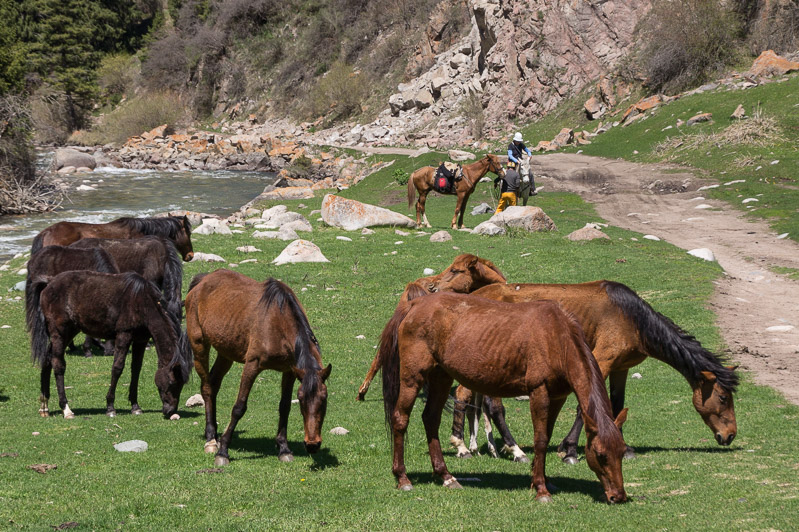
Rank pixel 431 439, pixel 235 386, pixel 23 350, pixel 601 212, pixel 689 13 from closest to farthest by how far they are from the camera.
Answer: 1. pixel 431 439
2. pixel 235 386
3. pixel 23 350
4. pixel 601 212
5. pixel 689 13

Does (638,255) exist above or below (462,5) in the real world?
below

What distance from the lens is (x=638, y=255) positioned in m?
21.5

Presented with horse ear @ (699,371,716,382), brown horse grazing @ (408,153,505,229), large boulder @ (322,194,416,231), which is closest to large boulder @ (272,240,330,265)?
large boulder @ (322,194,416,231)

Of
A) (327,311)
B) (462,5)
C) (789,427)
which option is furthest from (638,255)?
(462,5)

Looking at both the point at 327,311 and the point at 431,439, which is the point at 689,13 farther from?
the point at 431,439

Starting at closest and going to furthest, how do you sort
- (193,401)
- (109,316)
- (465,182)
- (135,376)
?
(135,376) → (109,316) → (193,401) → (465,182)

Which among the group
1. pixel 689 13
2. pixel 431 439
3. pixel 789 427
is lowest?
pixel 789 427

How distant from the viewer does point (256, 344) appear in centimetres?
833

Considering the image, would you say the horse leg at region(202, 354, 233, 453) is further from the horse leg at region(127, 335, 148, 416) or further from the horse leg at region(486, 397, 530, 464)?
the horse leg at region(486, 397, 530, 464)

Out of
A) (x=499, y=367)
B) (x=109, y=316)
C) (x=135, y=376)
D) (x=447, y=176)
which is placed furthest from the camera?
(x=447, y=176)

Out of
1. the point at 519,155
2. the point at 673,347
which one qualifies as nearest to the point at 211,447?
Result: the point at 673,347

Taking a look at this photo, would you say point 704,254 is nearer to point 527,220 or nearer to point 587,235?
point 587,235

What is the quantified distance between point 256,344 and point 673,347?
4.36 m

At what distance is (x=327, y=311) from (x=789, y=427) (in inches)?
403
